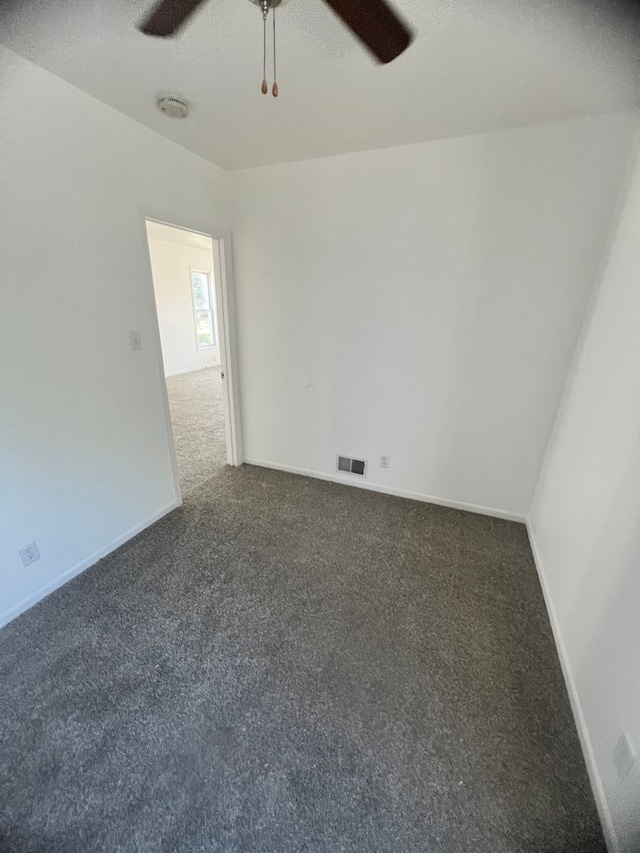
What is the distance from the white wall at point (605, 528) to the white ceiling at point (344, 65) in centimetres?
68

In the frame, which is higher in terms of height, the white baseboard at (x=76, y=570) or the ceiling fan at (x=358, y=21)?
the ceiling fan at (x=358, y=21)

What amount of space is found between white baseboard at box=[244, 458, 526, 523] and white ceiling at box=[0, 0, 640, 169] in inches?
96.7

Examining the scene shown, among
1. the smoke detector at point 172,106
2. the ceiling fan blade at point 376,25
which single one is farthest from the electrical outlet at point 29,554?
the ceiling fan blade at point 376,25

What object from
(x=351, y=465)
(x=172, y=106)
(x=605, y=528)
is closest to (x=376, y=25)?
(x=172, y=106)

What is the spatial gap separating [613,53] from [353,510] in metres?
2.70

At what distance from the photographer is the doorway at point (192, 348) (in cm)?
326

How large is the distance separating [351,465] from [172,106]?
2.59 meters

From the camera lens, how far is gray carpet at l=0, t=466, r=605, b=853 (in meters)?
1.05

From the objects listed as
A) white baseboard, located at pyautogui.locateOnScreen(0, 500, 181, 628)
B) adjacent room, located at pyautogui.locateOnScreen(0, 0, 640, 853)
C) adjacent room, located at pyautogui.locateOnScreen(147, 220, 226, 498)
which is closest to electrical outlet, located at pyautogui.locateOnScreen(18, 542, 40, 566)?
adjacent room, located at pyautogui.locateOnScreen(0, 0, 640, 853)

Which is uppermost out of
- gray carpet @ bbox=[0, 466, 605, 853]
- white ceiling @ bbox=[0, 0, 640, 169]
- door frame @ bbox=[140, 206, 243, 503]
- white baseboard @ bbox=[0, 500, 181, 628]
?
white ceiling @ bbox=[0, 0, 640, 169]

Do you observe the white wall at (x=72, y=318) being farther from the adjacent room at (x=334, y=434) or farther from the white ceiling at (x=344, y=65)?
the white ceiling at (x=344, y=65)

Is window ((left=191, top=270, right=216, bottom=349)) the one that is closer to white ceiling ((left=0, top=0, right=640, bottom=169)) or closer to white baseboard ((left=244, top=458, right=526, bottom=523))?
white baseboard ((left=244, top=458, right=526, bottom=523))

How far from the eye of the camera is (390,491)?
2.90 metres

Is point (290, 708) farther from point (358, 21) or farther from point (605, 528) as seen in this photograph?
point (358, 21)
